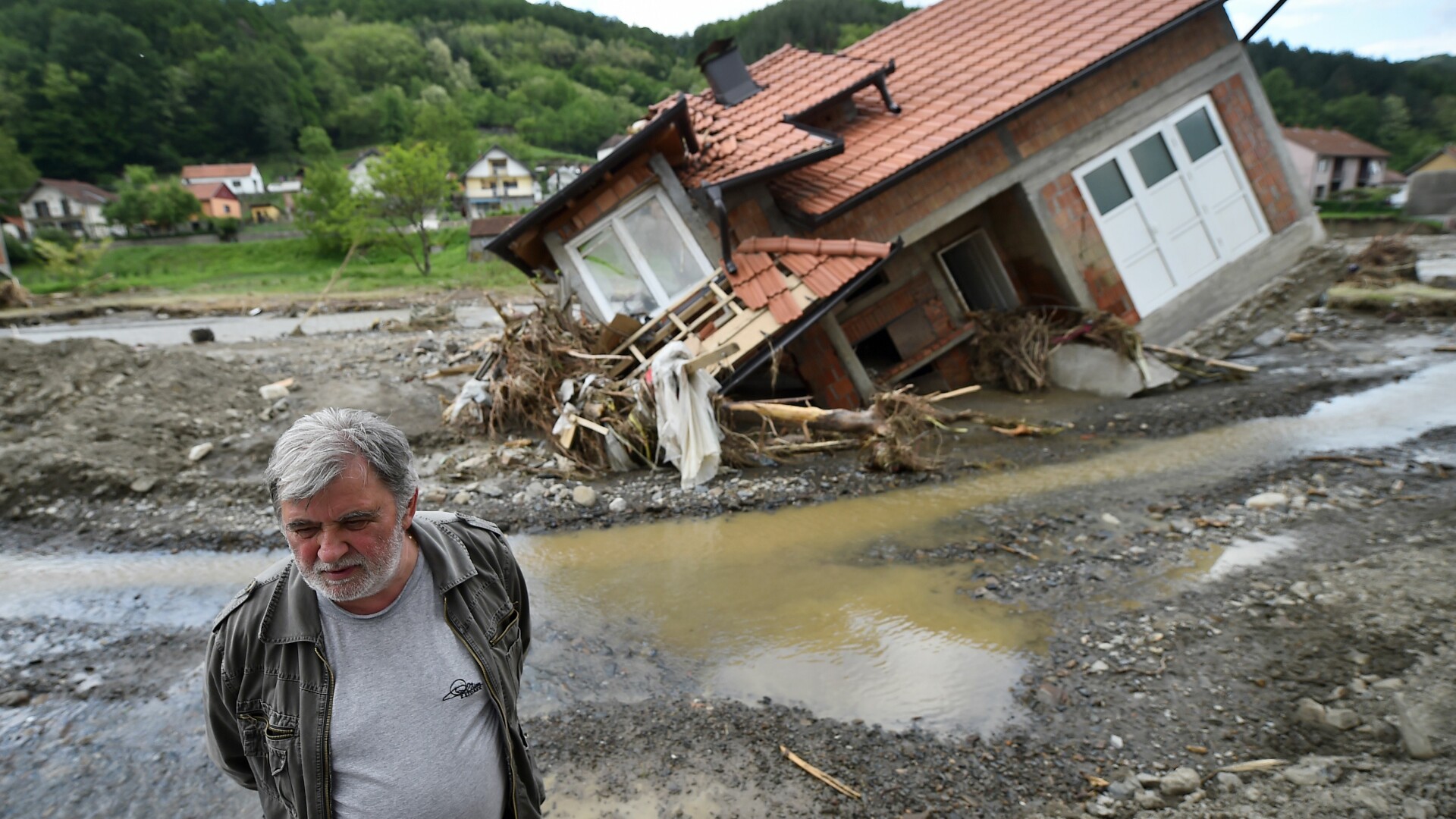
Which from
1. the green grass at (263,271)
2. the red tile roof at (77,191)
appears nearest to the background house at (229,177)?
the red tile roof at (77,191)

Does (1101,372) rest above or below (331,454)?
below

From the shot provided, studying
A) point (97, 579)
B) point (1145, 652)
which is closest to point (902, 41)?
point (1145, 652)

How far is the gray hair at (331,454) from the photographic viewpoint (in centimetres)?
207

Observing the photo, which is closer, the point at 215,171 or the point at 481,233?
the point at 481,233

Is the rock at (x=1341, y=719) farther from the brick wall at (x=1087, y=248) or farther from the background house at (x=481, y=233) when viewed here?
the background house at (x=481, y=233)

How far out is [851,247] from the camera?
10078 mm

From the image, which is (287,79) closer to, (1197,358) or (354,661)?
(1197,358)

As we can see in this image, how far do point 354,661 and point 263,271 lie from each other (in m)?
48.9

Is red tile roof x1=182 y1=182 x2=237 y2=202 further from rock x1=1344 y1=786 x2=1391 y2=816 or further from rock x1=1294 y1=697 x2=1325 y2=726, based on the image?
rock x1=1344 y1=786 x2=1391 y2=816

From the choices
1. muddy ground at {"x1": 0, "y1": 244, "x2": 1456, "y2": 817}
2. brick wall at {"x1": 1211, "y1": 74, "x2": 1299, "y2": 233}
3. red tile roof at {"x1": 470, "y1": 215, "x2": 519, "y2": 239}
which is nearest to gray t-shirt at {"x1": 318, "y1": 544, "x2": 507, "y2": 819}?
muddy ground at {"x1": 0, "y1": 244, "x2": 1456, "y2": 817}

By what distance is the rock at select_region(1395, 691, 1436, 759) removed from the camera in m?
3.55

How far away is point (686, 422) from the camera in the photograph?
28.8ft

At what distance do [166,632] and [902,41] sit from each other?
14.2m

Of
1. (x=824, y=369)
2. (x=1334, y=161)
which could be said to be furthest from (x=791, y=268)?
(x=1334, y=161)
